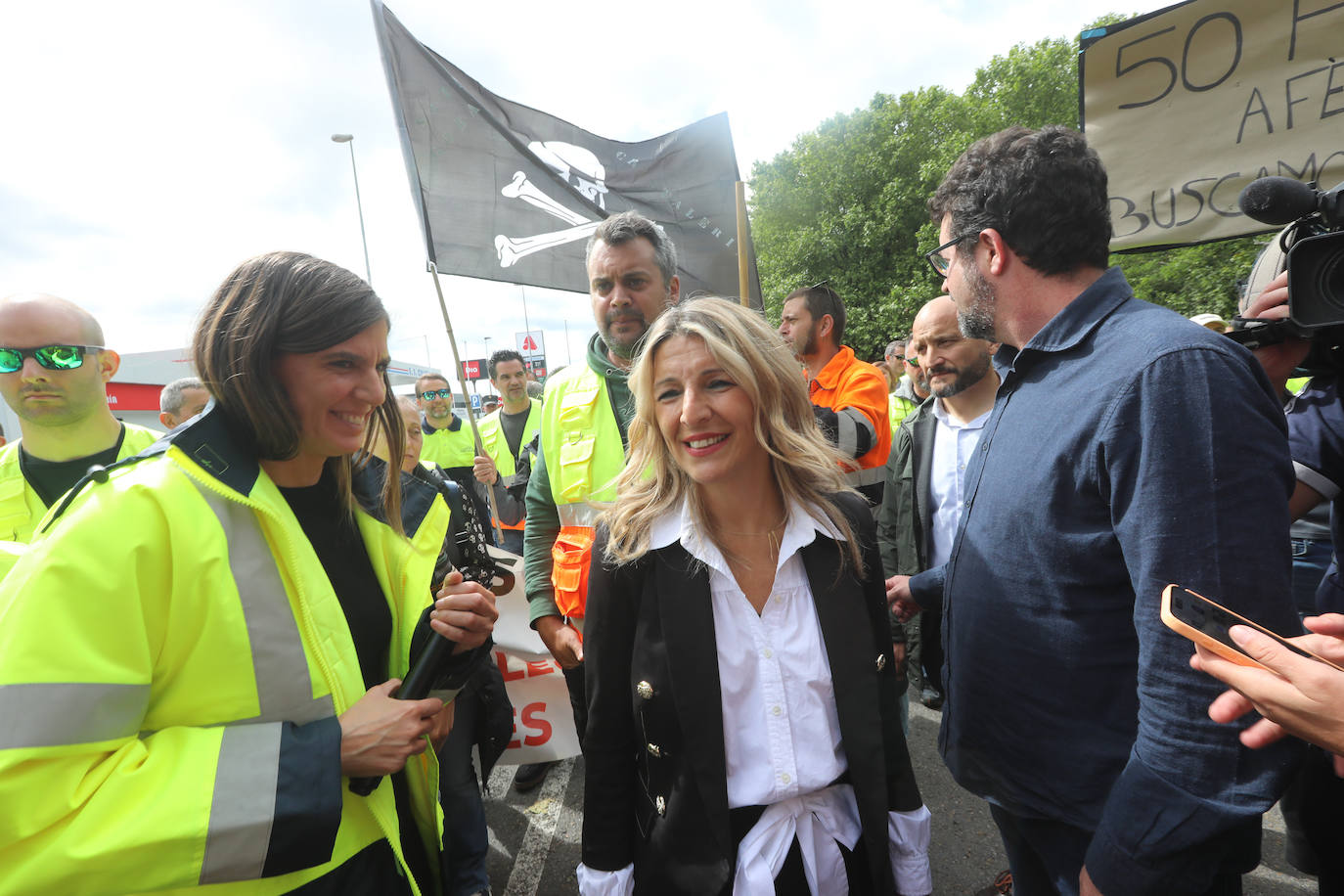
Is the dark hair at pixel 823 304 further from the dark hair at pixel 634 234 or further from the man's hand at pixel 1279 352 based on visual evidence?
the man's hand at pixel 1279 352

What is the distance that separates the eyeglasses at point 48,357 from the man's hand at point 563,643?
2310 millimetres

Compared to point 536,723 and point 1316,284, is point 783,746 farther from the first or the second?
point 536,723

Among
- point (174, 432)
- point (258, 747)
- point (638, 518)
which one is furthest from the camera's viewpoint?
point (638, 518)

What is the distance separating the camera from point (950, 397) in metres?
3.13

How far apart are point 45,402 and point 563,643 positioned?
→ 2411 mm

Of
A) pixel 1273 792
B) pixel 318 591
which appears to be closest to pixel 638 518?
pixel 318 591

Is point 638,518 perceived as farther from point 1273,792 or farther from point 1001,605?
point 1273,792

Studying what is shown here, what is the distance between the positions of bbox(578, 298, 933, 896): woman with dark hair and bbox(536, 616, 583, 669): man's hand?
0.74 meters

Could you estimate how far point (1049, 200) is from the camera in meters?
1.56

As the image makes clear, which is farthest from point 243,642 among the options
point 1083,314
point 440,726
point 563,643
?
point 1083,314

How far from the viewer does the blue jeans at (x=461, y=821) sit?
2.43m

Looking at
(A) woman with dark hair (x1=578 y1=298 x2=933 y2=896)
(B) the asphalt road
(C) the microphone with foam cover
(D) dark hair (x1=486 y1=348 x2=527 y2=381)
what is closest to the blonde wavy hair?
(A) woman with dark hair (x1=578 y1=298 x2=933 y2=896)

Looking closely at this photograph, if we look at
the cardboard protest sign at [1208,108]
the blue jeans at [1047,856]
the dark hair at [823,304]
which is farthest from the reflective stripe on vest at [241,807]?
the dark hair at [823,304]

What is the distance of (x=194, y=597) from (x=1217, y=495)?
6.20 feet
